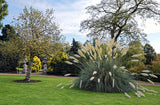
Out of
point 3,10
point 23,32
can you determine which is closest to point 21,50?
point 23,32

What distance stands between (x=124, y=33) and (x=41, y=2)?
30.6 ft

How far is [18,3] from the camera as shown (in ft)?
32.6

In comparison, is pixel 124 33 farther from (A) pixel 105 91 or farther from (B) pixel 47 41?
(A) pixel 105 91

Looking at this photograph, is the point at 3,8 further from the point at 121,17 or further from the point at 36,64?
the point at 121,17

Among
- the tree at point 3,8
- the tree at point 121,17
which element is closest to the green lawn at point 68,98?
the tree at point 3,8

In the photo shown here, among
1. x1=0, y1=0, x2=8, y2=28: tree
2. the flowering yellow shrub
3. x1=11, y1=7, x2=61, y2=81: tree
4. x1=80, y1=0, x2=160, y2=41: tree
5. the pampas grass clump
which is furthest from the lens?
the flowering yellow shrub

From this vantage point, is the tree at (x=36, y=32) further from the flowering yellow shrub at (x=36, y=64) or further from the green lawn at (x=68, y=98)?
the flowering yellow shrub at (x=36, y=64)

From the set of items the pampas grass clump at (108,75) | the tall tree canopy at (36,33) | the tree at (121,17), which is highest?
the tree at (121,17)

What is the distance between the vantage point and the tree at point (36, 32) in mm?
9102

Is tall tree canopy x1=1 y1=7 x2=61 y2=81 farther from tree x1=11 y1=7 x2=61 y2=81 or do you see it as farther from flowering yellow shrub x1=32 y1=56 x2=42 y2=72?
flowering yellow shrub x1=32 y1=56 x2=42 y2=72

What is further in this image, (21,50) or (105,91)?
(21,50)

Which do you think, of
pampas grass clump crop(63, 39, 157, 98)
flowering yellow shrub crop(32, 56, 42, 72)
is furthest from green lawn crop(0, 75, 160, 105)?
flowering yellow shrub crop(32, 56, 42, 72)

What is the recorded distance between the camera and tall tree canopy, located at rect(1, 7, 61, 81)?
9.11 meters

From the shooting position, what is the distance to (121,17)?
14758mm
